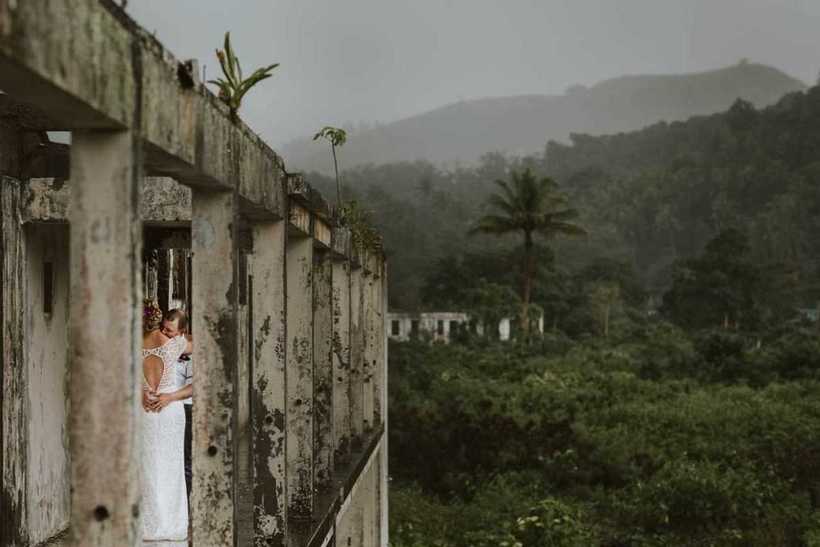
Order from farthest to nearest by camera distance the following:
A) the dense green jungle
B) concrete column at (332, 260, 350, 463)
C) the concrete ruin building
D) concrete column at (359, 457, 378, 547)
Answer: the dense green jungle → concrete column at (359, 457, 378, 547) → concrete column at (332, 260, 350, 463) → the concrete ruin building

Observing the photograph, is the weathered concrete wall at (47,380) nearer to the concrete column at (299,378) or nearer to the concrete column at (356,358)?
the concrete column at (299,378)

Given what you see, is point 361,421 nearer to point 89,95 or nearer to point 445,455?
point 89,95

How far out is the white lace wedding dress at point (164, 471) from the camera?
241 inches

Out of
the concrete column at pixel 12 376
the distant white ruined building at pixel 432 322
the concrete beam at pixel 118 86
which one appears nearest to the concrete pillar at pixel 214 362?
the concrete beam at pixel 118 86

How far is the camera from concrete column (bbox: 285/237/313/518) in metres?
5.95

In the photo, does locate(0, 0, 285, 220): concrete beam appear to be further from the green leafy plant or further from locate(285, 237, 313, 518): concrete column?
the green leafy plant

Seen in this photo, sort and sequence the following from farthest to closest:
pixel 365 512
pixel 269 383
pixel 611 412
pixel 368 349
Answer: pixel 611 412, pixel 368 349, pixel 365 512, pixel 269 383

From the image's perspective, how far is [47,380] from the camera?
19.4 ft

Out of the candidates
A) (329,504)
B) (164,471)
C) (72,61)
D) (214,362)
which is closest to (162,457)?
(164,471)

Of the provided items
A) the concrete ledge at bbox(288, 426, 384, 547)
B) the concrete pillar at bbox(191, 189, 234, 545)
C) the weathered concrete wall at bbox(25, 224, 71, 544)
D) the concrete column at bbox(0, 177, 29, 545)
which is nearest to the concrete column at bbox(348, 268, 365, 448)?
the concrete ledge at bbox(288, 426, 384, 547)

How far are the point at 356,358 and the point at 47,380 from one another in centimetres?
404

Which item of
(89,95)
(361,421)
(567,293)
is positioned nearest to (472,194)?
(567,293)

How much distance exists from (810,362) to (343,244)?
871 inches

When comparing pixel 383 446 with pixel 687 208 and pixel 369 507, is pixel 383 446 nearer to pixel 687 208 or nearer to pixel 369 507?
pixel 369 507
